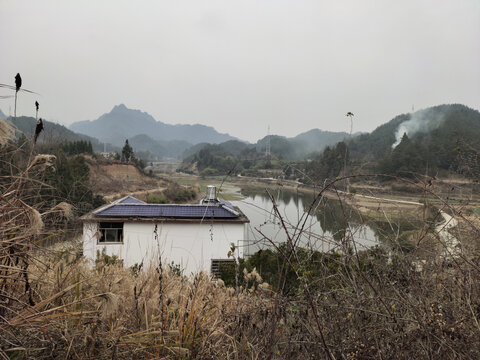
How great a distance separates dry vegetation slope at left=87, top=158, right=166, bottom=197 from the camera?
38625mm

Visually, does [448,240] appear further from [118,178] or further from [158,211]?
[118,178]

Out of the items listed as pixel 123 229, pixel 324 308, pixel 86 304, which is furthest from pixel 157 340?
pixel 123 229

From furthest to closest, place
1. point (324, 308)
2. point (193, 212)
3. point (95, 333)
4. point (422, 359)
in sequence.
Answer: point (193, 212), point (324, 308), point (95, 333), point (422, 359)

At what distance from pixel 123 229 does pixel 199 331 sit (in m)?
11.4

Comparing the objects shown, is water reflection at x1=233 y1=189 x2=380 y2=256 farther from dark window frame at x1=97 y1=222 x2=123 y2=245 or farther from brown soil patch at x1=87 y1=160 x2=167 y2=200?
brown soil patch at x1=87 y1=160 x2=167 y2=200

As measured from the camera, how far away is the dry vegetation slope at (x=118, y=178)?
127 ft

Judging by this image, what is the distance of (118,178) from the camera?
145 ft

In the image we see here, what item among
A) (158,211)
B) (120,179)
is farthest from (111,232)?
(120,179)

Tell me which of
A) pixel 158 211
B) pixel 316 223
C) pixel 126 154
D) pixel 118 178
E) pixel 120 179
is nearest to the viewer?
pixel 316 223

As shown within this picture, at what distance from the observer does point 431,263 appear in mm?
2094

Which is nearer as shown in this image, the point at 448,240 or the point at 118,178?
the point at 448,240

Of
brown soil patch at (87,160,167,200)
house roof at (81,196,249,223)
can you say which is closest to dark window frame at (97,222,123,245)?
house roof at (81,196,249,223)

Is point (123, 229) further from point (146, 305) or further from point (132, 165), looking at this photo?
point (132, 165)

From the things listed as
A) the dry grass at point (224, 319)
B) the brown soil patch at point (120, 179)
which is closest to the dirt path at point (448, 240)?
the dry grass at point (224, 319)
